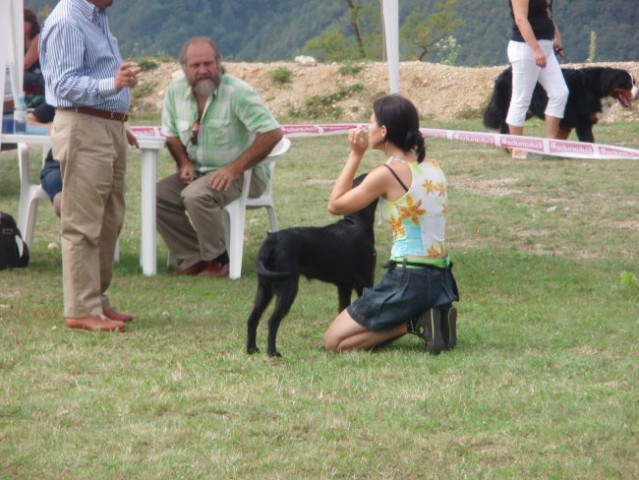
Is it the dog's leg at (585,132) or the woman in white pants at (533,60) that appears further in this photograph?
the dog's leg at (585,132)

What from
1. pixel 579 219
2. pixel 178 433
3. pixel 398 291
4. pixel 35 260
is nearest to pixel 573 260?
pixel 579 219

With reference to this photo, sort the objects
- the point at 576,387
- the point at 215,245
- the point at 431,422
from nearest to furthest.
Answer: the point at 431,422 < the point at 576,387 < the point at 215,245

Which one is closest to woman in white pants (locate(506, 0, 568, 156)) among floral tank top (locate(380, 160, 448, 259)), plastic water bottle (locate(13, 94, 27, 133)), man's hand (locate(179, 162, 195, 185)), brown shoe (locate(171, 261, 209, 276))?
man's hand (locate(179, 162, 195, 185))

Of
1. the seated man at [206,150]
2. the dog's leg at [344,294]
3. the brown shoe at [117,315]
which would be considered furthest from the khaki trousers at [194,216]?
the dog's leg at [344,294]

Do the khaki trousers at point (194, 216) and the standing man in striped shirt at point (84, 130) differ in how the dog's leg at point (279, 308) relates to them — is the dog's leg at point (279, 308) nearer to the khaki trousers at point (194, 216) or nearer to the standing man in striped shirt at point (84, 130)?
the standing man in striped shirt at point (84, 130)

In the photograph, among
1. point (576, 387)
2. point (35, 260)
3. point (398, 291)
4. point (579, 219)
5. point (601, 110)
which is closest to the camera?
point (576, 387)

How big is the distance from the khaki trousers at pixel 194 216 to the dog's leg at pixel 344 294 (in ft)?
6.02

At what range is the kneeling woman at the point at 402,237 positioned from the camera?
595cm

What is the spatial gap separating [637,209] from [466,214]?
4.34 feet

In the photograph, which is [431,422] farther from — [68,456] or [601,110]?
[601,110]

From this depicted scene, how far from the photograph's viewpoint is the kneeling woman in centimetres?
595

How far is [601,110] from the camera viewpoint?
13180mm

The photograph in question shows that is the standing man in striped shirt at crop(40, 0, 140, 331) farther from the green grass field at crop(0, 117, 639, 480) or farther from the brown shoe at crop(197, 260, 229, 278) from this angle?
the brown shoe at crop(197, 260, 229, 278)

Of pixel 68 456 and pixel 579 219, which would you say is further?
pixel 579 219
